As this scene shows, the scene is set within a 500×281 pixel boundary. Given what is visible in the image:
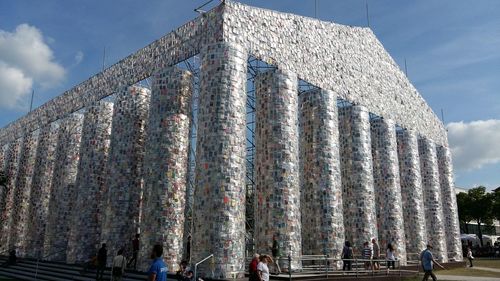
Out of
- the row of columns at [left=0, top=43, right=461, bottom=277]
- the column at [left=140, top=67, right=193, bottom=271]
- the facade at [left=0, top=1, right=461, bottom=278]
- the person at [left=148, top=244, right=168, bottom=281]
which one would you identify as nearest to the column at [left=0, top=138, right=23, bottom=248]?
the facade at [left=0, top=1, right=461, bottom=278]

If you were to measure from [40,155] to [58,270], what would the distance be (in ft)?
40.4

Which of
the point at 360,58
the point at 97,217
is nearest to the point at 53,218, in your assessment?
the point at 97,217

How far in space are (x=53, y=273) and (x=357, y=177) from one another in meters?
13.6

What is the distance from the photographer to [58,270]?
630 inches

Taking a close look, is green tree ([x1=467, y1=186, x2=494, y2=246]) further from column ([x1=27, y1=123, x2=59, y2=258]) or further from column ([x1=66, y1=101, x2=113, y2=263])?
column ([x1=27, y1=123, x2=59, y2=258])

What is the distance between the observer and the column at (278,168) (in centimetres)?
1488

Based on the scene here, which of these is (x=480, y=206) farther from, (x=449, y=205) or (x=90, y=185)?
(x=90, y=185)

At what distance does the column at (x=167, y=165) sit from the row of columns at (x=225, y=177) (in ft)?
0.13

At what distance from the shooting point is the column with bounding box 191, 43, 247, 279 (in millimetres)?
12969

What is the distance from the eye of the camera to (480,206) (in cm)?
4334

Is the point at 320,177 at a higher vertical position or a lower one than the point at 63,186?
lower

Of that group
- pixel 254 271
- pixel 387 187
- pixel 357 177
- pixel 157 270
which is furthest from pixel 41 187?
pixel 157 270

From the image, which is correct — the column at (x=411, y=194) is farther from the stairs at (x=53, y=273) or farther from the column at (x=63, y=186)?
the column at (x=63, y=186)

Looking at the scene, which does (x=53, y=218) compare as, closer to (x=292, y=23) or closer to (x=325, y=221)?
(x=325, y=221)
